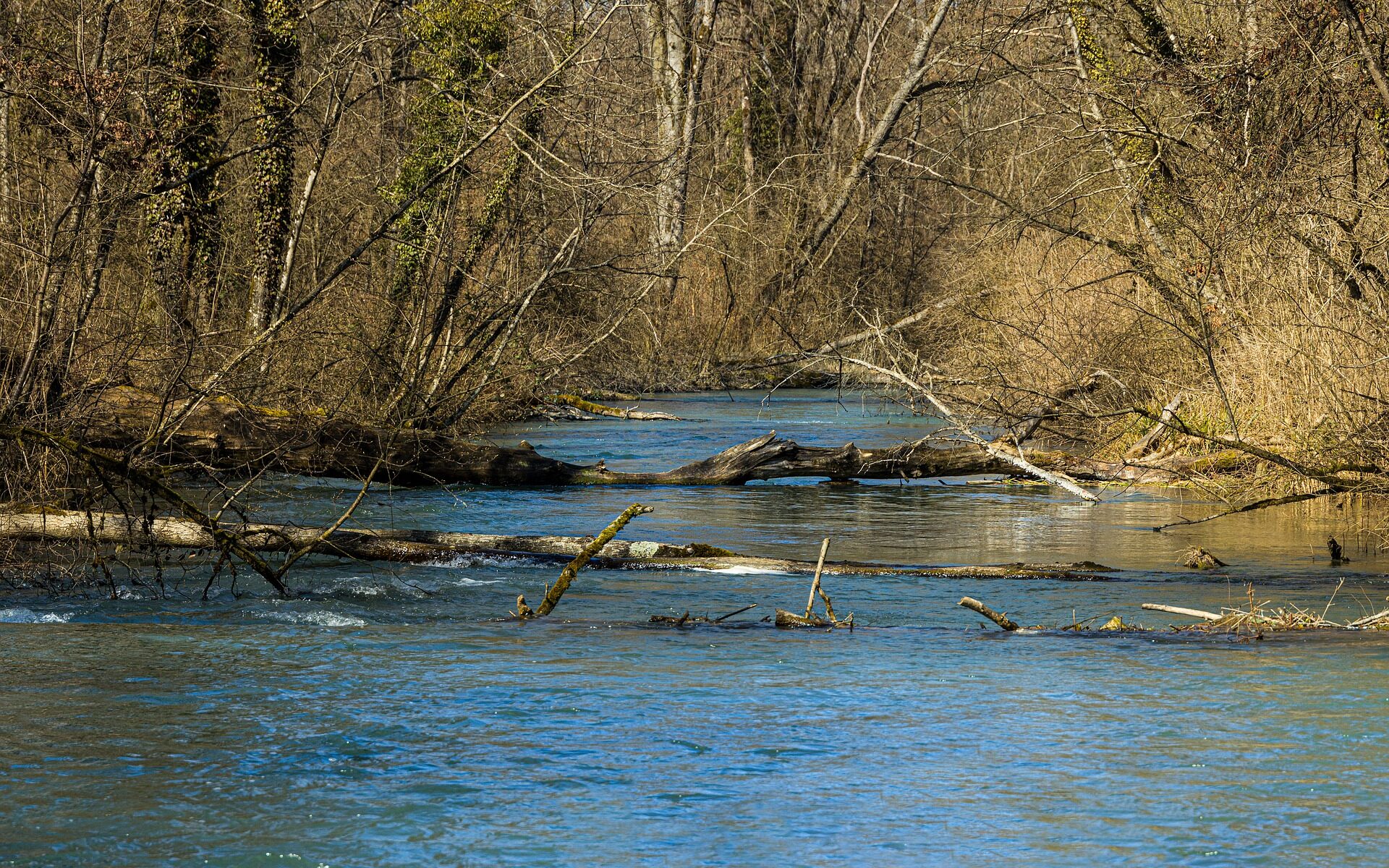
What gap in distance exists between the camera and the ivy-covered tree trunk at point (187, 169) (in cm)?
1576

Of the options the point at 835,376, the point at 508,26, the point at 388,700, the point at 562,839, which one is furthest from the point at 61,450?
the point at 835,376

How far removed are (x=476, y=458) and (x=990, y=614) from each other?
25.9ft

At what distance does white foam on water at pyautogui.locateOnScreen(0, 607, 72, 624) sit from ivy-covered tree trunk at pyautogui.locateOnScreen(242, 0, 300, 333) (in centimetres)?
844

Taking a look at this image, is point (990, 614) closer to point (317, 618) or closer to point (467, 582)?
point (467, 582)

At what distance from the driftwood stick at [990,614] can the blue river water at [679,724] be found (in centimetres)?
10

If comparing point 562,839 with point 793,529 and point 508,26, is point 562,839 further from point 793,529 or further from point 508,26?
point 508,26

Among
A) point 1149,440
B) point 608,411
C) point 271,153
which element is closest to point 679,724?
point 1149,440

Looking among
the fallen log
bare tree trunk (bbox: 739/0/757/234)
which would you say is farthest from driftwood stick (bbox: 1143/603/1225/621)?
bare tree trunk (bbox: 739/0/757/234)

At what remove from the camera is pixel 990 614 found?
8.98 m

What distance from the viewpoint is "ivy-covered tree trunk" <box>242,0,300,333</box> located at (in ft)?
62.1

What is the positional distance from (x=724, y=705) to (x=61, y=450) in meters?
4.73

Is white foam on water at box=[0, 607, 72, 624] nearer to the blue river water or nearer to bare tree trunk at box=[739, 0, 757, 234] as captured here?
the blue river water

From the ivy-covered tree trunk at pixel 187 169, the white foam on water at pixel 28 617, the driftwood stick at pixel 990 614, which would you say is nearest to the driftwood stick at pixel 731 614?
the driftwood stick at pixel 990 614

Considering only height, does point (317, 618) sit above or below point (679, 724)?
above
